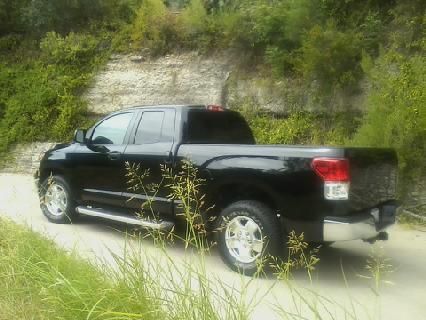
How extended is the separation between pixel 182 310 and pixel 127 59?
11.7 meters

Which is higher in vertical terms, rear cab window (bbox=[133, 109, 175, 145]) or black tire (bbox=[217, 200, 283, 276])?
rear cab window (bbox=[133, 109, 175, 145])

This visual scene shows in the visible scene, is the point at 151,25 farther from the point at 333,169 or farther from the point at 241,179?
the point at 333,169

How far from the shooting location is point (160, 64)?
13.1 m

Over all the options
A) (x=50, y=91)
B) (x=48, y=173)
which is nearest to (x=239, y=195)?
(x=48, y=173)

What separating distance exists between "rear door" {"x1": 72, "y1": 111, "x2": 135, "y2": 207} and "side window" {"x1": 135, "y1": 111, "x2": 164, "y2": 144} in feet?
0.68

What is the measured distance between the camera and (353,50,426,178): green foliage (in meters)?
7.20

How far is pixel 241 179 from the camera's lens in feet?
16.1

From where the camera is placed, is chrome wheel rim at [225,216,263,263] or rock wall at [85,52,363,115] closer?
chrome wheel rim at [225,216,263,263]

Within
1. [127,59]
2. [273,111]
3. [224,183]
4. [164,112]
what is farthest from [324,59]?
[127,59]

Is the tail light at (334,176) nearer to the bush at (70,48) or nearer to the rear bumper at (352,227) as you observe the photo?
the rear bumper at (352,227)

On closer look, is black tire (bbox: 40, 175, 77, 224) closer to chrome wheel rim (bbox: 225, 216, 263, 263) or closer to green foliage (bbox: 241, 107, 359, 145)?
chrome wheel rim (bbox: 225, 216, 263, 263)

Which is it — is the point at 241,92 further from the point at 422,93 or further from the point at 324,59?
the point at 422,93

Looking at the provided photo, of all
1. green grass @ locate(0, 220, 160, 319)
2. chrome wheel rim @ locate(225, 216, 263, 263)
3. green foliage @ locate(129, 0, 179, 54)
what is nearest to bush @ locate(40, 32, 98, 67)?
green foliage @ locate(129, 0, 179, 54)

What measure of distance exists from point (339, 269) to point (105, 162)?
335 cm
